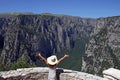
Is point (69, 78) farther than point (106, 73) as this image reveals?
Yes

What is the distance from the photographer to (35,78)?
1770cm

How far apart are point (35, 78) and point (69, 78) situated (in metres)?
2.03

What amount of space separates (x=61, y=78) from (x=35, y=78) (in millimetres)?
A: 1569

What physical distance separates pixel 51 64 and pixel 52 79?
2.19 feet

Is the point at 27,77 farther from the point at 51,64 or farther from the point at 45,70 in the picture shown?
the point at 51,64

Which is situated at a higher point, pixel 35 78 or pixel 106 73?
pixel 106 73

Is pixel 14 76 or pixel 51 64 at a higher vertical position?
pixel 51 64

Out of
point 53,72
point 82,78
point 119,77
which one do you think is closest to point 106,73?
point 119,77

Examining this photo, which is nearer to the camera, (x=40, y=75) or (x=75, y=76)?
(x=75, y=76)

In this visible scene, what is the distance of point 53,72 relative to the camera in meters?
13.2

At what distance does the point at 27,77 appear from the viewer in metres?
17.5

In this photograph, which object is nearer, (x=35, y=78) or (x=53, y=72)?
(x=53, y=72)

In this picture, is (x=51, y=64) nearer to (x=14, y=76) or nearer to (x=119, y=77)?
(x=119, y=77)

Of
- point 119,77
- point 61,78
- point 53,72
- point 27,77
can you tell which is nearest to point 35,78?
point 27,77
